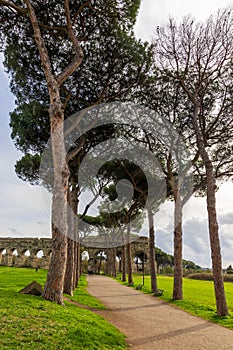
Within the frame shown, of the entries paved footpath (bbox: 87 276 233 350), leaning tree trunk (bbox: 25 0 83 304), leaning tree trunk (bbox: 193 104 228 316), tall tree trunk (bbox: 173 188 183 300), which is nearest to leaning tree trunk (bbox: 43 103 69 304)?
leaning tree trunk (bbox: 25 0 83 304)

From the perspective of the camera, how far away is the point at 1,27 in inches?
421

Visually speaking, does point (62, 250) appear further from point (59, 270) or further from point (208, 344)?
point (208, 344)

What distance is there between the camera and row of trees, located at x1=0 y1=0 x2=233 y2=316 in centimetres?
945

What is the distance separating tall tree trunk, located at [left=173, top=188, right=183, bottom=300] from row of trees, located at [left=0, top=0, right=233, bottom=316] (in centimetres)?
4

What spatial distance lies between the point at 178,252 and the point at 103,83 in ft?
25.6

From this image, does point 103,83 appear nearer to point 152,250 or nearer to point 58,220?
point 58,220

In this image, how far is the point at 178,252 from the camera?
539 inches

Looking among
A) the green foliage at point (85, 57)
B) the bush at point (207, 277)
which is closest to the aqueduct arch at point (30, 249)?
the bush at point (207, 277)

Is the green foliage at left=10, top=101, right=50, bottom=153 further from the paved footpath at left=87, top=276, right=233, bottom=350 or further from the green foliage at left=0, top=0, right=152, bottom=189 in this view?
the paved footpath at left=87, top=276, right=233, bottom=350

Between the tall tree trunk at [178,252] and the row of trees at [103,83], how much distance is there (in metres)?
0.04

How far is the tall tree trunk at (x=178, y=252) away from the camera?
13.2 meters

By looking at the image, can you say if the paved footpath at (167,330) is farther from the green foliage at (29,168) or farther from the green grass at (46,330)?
the green foliage at (29,168)

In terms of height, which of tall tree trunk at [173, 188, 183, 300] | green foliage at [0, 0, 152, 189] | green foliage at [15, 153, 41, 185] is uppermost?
Answer: green foliage at [0, 0, 152, 189]

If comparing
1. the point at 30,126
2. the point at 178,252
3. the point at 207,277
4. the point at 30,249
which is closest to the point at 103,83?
the point at 30,126
